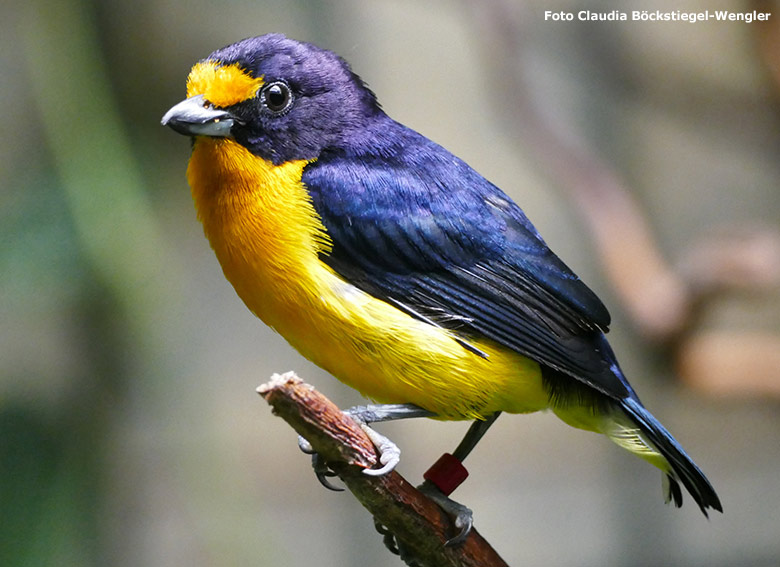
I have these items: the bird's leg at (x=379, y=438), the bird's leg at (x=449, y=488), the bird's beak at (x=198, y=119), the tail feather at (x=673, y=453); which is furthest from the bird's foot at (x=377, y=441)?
the bird's beak at (x=198, y=119)

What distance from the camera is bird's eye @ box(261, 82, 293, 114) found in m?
1.78

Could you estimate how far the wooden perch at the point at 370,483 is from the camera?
136 centimetres

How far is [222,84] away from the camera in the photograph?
5.64 ft

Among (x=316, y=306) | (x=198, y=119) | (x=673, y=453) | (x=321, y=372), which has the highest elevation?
(x=198, y=119)

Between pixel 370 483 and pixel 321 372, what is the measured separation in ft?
7.06

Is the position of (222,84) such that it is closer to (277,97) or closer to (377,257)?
(277,97)

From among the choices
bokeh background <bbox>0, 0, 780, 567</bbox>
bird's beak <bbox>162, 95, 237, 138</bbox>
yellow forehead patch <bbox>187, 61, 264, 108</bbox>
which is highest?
yellow forehead patch <bbox>187, 61, 264, 108</bbox>

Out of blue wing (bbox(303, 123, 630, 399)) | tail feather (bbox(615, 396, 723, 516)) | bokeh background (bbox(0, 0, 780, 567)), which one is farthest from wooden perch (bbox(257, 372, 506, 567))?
bokeh background (bbox(0, 0, 780, 567))

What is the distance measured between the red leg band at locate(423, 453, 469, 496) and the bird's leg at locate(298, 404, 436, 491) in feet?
0.31

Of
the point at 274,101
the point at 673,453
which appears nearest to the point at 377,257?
the point at 274,101

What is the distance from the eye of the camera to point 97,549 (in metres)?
2.85

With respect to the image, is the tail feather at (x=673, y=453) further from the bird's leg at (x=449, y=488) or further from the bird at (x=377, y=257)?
the bird's leg at (x=449, y=488)

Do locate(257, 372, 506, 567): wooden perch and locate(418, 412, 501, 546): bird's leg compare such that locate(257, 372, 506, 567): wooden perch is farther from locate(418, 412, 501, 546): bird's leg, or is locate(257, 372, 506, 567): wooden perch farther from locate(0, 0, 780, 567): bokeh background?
locate(0, 0, 780, 567): bokeh background

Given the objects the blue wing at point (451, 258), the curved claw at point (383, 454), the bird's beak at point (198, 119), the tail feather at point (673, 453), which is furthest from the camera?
the tail feather at point (673, 453)
